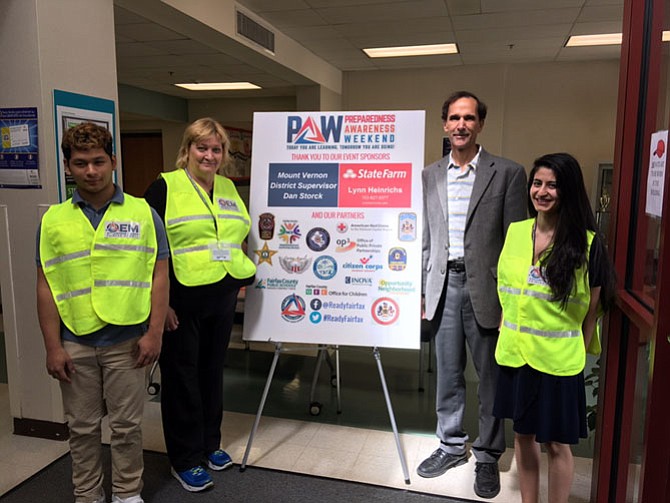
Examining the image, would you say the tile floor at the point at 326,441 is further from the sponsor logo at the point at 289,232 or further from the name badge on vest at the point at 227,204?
the name badge on vest at the point at 227,204

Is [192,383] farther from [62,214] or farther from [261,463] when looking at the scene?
[62,214]

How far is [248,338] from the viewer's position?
7.86 ft

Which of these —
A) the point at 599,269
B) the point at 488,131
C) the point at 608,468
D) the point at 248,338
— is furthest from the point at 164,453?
the point at 488,131

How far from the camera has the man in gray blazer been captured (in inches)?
84.2

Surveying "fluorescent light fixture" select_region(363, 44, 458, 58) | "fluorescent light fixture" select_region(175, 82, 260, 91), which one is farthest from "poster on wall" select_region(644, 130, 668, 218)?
"fluorescent light fixture" select_region(175, 82, 260, 91)

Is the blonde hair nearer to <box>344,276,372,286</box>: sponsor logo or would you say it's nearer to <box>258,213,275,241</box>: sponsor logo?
<box>258,213,275,241</box>: sponsor logo

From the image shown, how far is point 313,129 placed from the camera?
2352 mm

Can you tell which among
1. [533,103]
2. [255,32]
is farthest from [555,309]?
[533,103]

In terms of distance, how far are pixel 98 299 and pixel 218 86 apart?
6013 mm

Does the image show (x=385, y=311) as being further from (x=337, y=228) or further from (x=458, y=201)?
(x=458, y=201)

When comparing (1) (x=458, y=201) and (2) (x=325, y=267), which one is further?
(2) (x=325, y=267)

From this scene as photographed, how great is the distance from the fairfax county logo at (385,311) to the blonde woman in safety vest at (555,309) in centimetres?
59

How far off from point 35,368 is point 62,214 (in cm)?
118

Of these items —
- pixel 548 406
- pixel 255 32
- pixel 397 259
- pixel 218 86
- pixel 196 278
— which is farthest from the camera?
pixel 218 86
